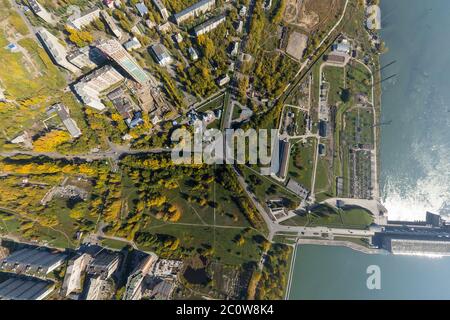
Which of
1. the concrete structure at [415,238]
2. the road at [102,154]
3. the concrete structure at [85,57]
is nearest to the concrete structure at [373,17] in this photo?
the concrete structure at [415,238]

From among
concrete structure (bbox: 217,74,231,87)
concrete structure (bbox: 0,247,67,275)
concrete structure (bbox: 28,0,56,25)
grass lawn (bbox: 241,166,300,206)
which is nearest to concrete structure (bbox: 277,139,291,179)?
grass lawn (bbox: 241,166,300,206)

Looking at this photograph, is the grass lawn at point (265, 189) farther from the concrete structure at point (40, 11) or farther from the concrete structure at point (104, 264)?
the concrete structure at point (40, 11)

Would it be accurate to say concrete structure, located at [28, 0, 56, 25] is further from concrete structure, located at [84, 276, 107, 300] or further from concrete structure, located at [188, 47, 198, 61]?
concrete structure, located at [84, 276, 107, 300]

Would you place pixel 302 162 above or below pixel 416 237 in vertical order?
above

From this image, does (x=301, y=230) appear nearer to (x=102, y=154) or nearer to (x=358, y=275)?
(x=358, y=275)

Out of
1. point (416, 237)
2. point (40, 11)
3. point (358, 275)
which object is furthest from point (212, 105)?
point (416, 237)
